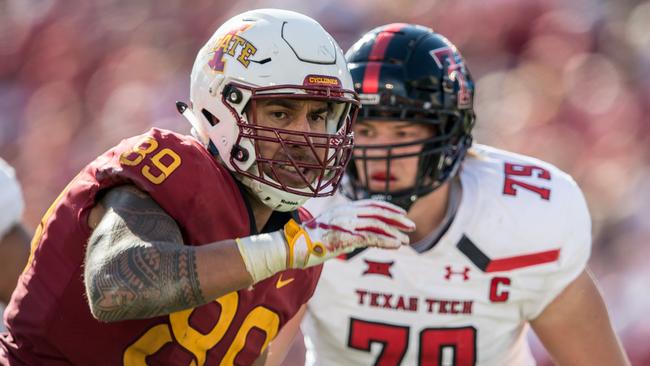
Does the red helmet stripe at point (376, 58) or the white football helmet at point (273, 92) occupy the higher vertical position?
the white football helmet at point (273, 92)

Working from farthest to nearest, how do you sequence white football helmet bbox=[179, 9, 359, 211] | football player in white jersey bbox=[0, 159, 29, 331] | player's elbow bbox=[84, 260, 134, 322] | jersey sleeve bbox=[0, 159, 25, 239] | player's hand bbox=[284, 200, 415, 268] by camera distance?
jersey sleeve bbox=[0, 159, 25, 239], football player in white jersey bbox=[0, 159, 29, 331], white football helmet bbox=[179, 9, 359, 211], player's hand bbox=[284, 200, 415, 268], player's elbow bbox=[84, 260, 134, 322]

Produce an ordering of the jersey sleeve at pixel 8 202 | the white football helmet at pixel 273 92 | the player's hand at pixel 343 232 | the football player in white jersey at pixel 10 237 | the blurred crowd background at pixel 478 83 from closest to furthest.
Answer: the player's hand at pixel 343 232
the white football helmet at pixel 273 92
the football player in white jersey at pixel 10 237
the jersey sleeve at pixel 8 202
the blurred crowd background at pixel 478 83

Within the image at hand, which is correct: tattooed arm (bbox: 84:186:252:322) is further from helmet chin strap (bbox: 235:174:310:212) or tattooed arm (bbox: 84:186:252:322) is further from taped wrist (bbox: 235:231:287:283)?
helmet chin strap (bbox: 235:174:310:212)

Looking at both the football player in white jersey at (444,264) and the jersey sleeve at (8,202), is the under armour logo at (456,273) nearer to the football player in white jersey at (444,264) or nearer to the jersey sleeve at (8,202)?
the football player in white jersey at (444,264)

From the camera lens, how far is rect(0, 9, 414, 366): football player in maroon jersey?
164cm

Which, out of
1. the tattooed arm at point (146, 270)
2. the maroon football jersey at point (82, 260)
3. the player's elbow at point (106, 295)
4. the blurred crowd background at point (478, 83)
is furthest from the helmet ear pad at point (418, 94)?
the blurred crowd background at point (478, 83)

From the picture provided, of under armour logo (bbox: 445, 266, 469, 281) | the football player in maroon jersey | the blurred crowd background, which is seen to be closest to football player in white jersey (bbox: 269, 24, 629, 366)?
under armour logo (bbox: 445, 266, 469, 281)

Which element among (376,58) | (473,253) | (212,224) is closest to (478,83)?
(376,58)

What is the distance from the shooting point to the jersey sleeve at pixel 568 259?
9.20 ft

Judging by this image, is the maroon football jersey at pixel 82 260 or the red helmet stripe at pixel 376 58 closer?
the maroon football jersey at pixel 82 260

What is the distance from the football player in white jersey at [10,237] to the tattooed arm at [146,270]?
118cm

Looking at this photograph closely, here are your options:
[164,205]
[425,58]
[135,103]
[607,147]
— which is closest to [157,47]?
[135,103]

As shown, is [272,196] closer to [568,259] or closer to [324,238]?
[324,238]

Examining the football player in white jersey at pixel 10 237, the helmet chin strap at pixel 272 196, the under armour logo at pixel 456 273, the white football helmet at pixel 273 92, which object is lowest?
the under armour logo at pixel 456 273
